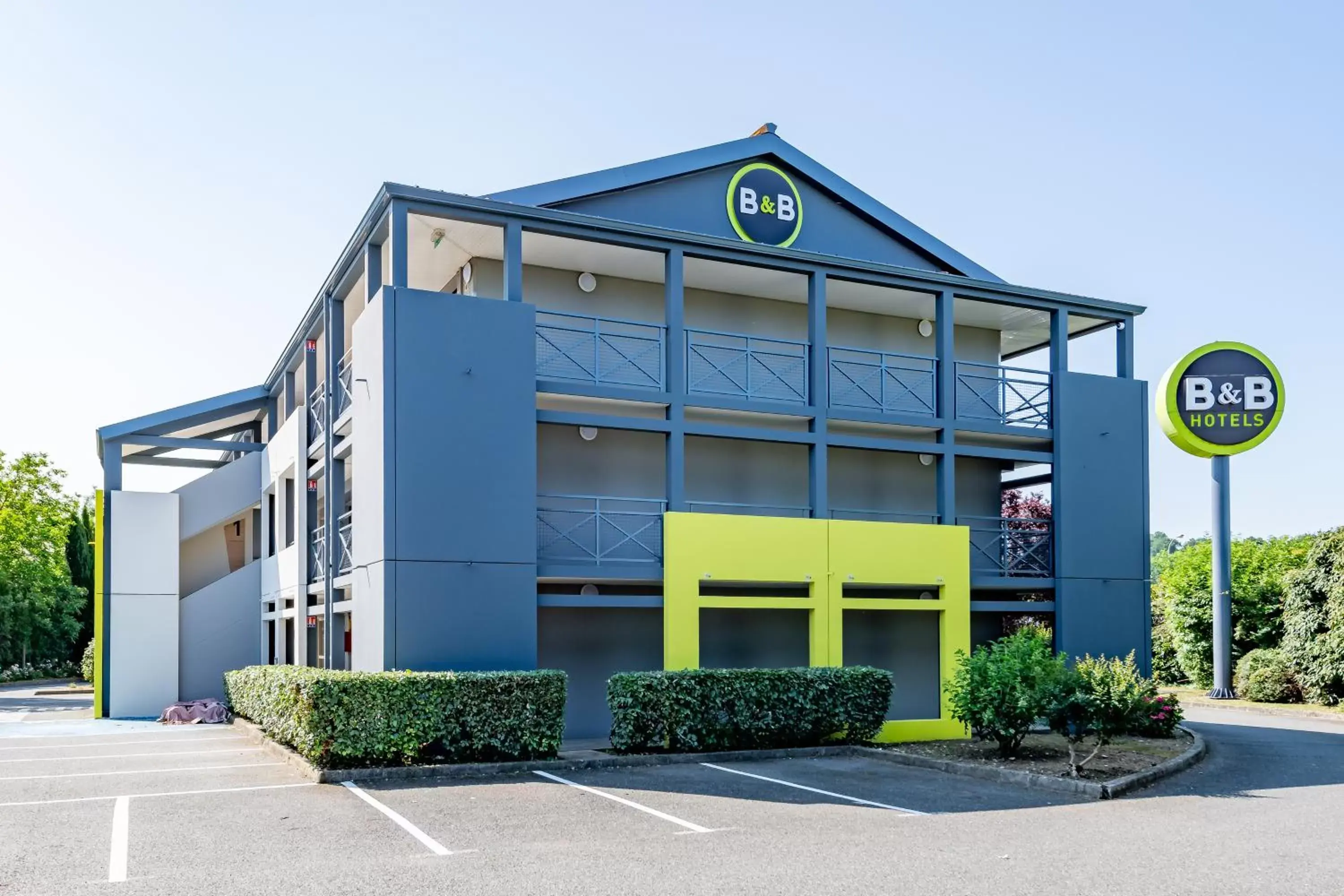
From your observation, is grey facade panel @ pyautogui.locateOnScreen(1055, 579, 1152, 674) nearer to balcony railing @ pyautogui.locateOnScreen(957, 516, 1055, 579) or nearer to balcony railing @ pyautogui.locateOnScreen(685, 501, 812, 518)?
balcony railing @ pyautogui.locateOnScreen(957, 516, 1055, 579)

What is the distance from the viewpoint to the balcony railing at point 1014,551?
1858cm

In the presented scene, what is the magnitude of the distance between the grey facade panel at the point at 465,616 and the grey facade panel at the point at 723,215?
5.24 m

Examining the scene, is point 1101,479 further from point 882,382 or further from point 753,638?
point 753,638

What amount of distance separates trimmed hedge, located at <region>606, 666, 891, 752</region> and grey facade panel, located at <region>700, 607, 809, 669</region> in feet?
7.57

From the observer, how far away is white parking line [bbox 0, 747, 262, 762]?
14555 millimetres

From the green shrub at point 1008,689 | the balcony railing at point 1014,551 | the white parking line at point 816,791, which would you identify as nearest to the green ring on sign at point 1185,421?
the balcony railing at point 1014,551

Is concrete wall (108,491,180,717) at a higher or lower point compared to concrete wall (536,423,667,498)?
lower

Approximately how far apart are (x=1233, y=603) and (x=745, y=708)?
1823 cm

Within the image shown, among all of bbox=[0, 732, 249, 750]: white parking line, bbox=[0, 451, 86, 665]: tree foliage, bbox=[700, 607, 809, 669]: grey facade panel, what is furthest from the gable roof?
bbox=[0, 451, 86, 665]: tree foliage

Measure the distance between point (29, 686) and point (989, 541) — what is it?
30293mm

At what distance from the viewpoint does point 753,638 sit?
18094 millimetres

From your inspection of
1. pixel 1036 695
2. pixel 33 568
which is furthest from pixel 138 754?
pixel 33 568

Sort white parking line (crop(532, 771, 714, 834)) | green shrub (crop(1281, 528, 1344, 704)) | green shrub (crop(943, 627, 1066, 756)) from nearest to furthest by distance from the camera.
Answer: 1. white parking line (crop(532, 771, 714, 834))
2. green shrub (crop(943, 627, 1066, 756))
3. green shrub (crop(1281, 528, 1344, 704))

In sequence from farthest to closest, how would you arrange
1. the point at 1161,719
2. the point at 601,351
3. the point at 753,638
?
1. the point at 753,638
2. the point at 601,351
3. the point at 1161,719
